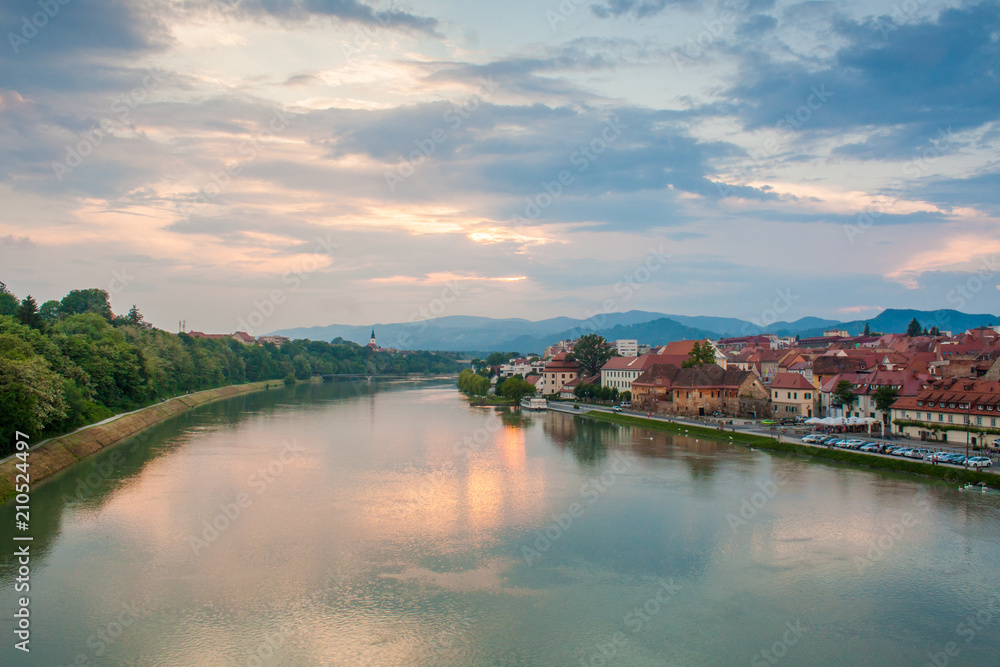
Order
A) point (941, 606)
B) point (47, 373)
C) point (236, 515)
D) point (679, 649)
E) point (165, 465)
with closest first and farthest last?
point (679, 649) → point (941, 606) → point (236, 515) → point (47, 373) → point (165, 465)

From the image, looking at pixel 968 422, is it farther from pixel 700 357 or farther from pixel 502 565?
pixel 700 357

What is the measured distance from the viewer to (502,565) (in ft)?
44.2

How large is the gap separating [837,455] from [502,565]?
16196 mm

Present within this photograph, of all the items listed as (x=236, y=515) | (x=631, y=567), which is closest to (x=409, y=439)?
(x=236, y=515)

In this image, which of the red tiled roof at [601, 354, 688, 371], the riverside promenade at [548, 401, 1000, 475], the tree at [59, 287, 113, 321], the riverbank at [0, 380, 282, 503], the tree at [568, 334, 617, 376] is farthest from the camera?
the tree at [568, 334, 617, 376]

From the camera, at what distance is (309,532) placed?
15.5 meters

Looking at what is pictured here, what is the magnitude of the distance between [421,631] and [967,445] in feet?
65.2

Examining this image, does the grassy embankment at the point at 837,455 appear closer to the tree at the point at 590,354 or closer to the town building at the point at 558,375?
the tree at the point at 590,354

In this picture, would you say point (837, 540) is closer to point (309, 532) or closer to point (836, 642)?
point (836, 642)

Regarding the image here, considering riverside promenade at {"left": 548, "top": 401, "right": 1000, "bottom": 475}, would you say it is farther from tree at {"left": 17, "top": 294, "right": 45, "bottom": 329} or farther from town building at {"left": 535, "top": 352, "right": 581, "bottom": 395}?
tree at {"left": 17, "top": 294, "right": 45, "bottom": 329}

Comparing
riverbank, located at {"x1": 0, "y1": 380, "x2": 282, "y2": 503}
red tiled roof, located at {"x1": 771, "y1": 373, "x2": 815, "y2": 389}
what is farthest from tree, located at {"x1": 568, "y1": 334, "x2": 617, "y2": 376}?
riverbank, located at {"x1": 0, "y1": 380, "x2": 282, "y2": 503}

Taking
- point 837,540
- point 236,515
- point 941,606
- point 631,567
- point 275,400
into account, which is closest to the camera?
point 941,606

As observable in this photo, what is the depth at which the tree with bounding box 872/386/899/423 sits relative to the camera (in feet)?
89.3

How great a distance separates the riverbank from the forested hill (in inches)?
18.7
